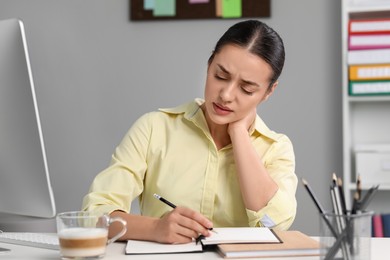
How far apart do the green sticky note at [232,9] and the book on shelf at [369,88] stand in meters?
0.65

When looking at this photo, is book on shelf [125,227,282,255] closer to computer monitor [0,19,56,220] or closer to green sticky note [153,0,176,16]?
computer monitor [0,19,56,220]

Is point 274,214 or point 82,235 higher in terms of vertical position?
point 82,235

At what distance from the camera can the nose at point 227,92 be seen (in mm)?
1699

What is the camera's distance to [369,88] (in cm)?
293

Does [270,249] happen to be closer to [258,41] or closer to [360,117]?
[258,41]

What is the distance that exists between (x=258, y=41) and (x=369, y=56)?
4.30ft

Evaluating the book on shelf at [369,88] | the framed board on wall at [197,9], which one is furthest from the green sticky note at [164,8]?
the book on shelf at [369,88]

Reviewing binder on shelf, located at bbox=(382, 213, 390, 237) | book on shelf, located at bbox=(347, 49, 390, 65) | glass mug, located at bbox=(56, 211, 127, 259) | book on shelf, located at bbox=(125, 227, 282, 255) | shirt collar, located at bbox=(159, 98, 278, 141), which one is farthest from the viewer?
book on shelf, located at bbox=(347, 49, 390, 65)

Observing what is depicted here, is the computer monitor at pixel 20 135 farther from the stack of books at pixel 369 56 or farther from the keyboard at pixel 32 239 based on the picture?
the stack of books at pixel 369 56

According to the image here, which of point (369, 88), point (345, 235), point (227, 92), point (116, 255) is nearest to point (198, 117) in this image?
point (227, 92)

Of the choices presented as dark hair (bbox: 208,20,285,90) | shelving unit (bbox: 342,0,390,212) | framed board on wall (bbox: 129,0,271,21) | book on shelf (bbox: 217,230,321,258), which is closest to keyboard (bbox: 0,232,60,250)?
book on shelf (bbox: 217,230,321,258)

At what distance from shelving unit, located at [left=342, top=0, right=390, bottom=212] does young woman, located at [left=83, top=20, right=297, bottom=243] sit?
1159mm

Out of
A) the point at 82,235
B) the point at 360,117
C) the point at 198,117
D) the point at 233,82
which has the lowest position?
the point at 360,117

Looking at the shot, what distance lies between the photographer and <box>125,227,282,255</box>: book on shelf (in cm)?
135
